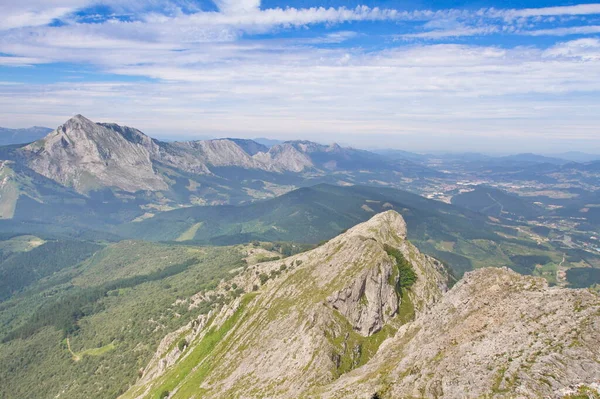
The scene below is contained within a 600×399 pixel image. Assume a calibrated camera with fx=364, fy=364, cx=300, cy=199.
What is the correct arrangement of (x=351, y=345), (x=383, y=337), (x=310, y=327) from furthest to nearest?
(x=383, y=337) < (x=310, y=327) < (x=351, y=345)

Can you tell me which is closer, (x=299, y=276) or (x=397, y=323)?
(x=397, y=323)

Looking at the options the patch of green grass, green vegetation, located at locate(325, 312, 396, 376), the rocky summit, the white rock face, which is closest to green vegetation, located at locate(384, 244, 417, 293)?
the rocky summit

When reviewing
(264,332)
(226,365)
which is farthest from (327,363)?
(226,365)

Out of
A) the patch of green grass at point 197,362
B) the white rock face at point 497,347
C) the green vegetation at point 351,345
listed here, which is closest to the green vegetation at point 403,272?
the green vegetation at point 351,345

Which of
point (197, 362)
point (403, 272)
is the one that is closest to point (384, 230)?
point (403, 272)

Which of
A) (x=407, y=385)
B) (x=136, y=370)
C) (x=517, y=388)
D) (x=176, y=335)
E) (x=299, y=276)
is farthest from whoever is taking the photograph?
(x=136, y=370)

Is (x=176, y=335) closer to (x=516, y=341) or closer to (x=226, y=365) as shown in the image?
(x=226, y=365)

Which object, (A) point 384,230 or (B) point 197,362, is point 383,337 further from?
(B) point 197,362

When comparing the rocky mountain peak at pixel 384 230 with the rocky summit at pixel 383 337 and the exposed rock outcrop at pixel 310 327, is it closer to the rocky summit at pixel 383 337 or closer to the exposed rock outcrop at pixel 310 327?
the rocky summit at pixel 383 337
